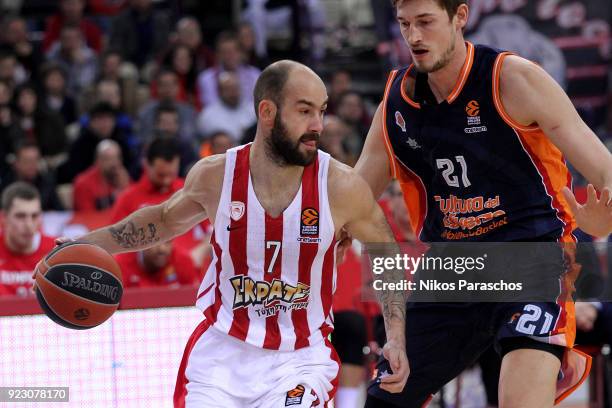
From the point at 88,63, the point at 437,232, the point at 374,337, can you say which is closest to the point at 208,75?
the point at 88,63

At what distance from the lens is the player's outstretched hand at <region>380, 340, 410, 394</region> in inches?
189

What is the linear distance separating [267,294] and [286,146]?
647mm

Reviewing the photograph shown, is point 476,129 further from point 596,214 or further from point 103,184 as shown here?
point 103,184

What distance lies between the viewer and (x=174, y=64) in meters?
13.3

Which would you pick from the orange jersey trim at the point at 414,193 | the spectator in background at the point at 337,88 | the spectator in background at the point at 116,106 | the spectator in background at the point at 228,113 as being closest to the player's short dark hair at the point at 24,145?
the spectator in background at the point at 116,106

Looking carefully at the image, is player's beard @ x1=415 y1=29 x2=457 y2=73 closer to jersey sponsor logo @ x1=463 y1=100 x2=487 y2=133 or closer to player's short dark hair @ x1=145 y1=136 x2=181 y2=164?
jersey sponsor logo @ x1=463 y1=100 x2=487 y2=133

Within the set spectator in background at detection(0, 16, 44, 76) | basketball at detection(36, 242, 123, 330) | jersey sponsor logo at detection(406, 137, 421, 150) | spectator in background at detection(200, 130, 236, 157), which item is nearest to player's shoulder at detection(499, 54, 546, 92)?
jersey sponsor logo at detection(406, 137, 421, 150)

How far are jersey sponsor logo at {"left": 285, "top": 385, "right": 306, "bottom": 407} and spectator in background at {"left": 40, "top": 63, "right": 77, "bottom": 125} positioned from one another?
28.6ft

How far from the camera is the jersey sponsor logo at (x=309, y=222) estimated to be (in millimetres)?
4859

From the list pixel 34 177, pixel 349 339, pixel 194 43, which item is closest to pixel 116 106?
pixel 194 43

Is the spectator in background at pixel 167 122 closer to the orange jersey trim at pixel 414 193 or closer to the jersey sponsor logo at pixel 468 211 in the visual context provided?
the orange jersey trim at pixel 414 193

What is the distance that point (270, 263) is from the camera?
4852mm

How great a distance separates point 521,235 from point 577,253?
538 mm

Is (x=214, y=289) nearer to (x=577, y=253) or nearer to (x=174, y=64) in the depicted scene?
(x=577, y=253)
